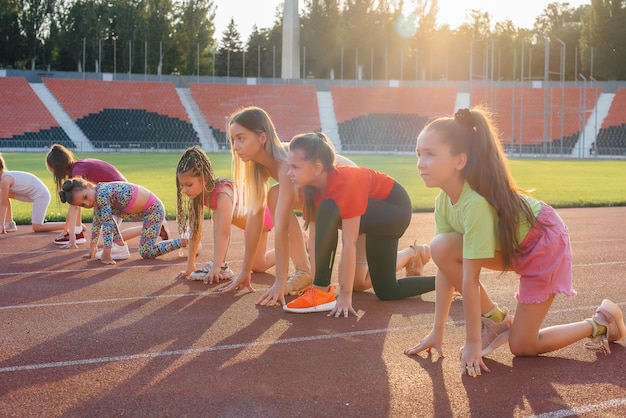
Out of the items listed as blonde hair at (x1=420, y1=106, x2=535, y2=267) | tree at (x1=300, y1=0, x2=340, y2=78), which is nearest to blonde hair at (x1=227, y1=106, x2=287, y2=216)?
blonde hair at (x1=420, y1=106, x2=535, y2=267)

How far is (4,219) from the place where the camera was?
1134 cm

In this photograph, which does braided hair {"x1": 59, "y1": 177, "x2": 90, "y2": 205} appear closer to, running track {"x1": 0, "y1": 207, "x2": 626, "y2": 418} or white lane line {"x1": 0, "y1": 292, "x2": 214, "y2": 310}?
running track {"x1": 0, "y1": 207, "x2": 626, "y2": 418}

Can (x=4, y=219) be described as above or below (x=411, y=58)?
below

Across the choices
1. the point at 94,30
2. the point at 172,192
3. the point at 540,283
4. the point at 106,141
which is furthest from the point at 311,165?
the point at 94,30

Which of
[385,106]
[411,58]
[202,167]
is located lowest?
[202,167]

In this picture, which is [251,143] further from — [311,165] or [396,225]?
[396,225]

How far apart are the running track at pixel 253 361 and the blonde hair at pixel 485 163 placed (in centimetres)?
89

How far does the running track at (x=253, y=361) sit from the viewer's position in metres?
3.99

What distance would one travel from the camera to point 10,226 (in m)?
11.8

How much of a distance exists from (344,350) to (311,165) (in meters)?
1.49

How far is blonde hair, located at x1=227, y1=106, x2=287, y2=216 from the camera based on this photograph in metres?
6.46

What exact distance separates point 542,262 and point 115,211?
596 cm

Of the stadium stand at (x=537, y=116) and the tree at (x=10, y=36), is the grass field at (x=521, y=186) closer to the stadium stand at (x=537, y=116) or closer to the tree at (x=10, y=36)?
the stadium stand at (x=537, y=116)

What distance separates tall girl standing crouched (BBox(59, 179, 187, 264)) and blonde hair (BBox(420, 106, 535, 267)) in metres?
5.07
